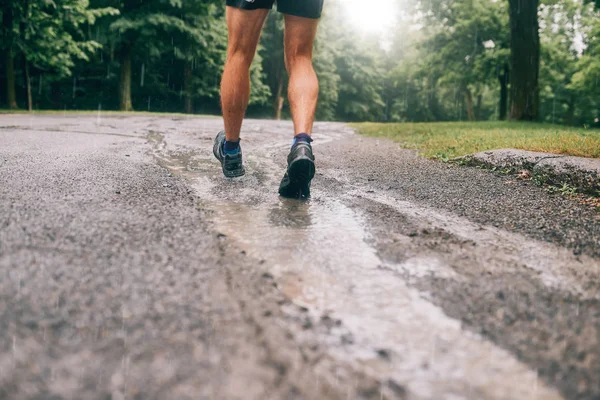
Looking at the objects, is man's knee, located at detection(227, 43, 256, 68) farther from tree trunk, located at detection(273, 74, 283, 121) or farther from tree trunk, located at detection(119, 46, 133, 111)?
tree trunk, located at detection(273, 74, 283, 121)

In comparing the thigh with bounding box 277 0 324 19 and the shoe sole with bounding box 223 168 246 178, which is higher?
the thigh with bounding box 277 0 324 19

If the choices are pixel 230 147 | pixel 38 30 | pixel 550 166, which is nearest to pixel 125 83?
pixel 38 30

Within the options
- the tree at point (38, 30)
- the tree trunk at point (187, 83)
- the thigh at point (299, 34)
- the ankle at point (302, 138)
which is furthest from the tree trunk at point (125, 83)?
the ankle at point (302, 138)

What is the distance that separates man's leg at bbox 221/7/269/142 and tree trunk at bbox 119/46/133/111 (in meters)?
18.3

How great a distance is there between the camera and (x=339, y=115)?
41125mm

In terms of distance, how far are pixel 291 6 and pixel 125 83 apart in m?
19.2

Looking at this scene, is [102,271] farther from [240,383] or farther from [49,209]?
[49,209]

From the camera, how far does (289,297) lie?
1.21 metres

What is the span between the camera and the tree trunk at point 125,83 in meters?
19.8

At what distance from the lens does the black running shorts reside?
2.58 meters

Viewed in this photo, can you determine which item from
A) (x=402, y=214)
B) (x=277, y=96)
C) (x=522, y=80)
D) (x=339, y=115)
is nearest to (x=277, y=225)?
(x=402, y=214)

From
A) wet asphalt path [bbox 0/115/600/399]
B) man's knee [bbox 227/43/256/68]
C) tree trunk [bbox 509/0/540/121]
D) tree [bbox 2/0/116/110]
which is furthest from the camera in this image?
tree [bbox 2/0/116/110]

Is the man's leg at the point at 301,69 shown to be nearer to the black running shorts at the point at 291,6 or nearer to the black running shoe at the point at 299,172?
the black running shorts at the point at 291,6

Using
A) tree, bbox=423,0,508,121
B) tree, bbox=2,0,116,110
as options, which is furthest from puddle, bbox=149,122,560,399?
tree, bbox=423,0,508,121
